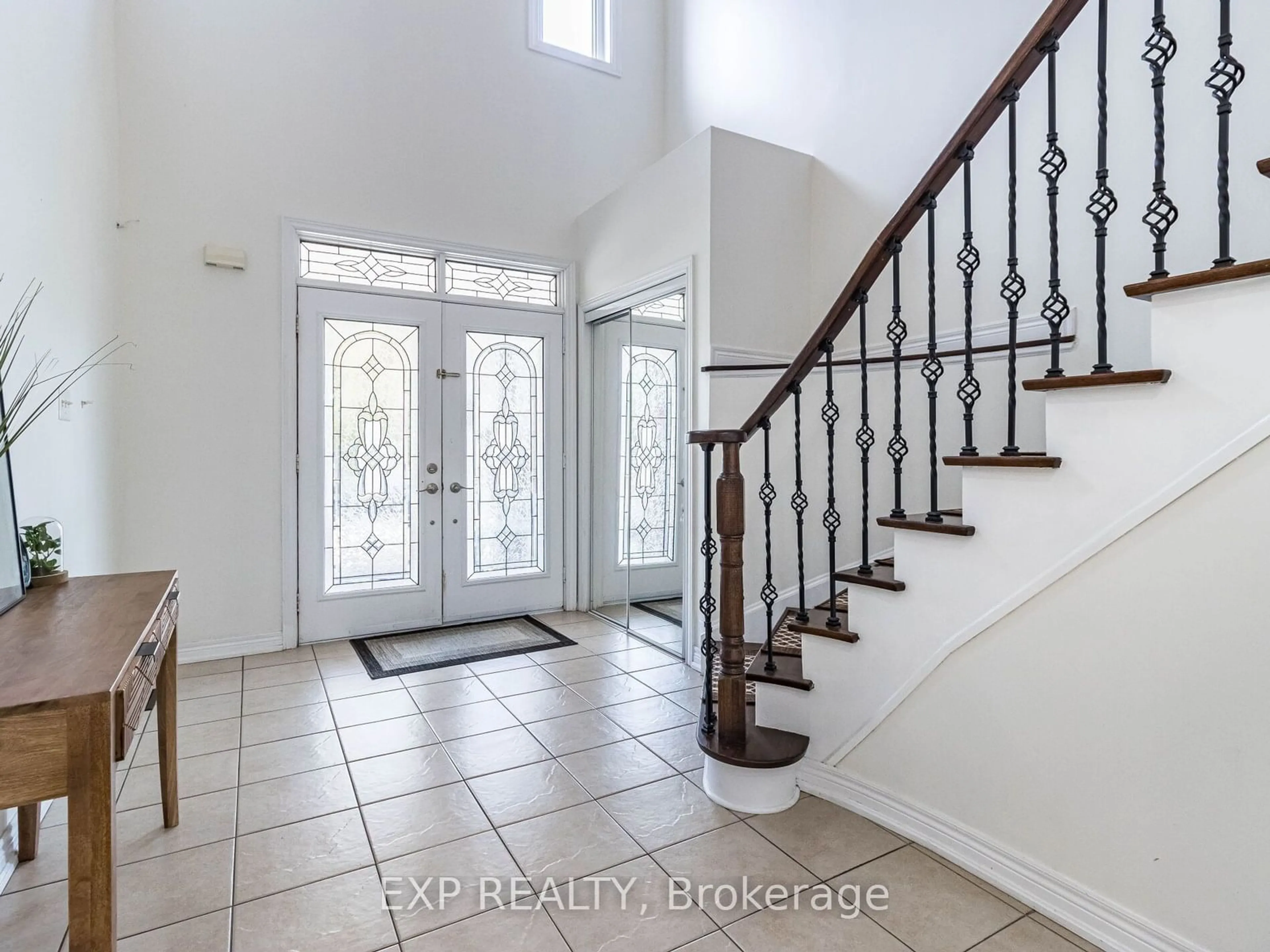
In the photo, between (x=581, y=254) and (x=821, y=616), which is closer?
(x=821, y=616)

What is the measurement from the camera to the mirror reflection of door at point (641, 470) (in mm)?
4074

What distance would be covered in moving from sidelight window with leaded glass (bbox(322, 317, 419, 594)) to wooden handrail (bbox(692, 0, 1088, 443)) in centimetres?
263

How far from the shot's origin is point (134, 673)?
4.84ft

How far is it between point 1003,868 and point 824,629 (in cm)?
78

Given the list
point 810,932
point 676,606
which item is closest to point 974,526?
point 810,932

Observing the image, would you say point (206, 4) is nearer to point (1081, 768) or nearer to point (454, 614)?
point (454, 614)

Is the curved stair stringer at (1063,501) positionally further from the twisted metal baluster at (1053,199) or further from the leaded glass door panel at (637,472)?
the leaded glass door panel at (637,472)

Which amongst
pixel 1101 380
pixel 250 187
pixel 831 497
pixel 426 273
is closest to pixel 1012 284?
pixel 1101 380

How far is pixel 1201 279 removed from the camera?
1.41 m

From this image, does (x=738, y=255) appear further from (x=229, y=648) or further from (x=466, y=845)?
(x=229, y=648)

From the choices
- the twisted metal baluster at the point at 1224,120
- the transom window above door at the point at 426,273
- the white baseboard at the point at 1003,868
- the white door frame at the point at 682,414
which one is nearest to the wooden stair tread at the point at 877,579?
the white baseboard at the point at 1003,868

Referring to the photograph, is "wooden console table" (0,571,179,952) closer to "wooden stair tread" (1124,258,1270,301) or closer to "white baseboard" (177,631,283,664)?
"wooden stair tread" (1124,258,1270,301)

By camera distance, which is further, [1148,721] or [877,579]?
[877,579]

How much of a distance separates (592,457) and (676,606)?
1233 mm
